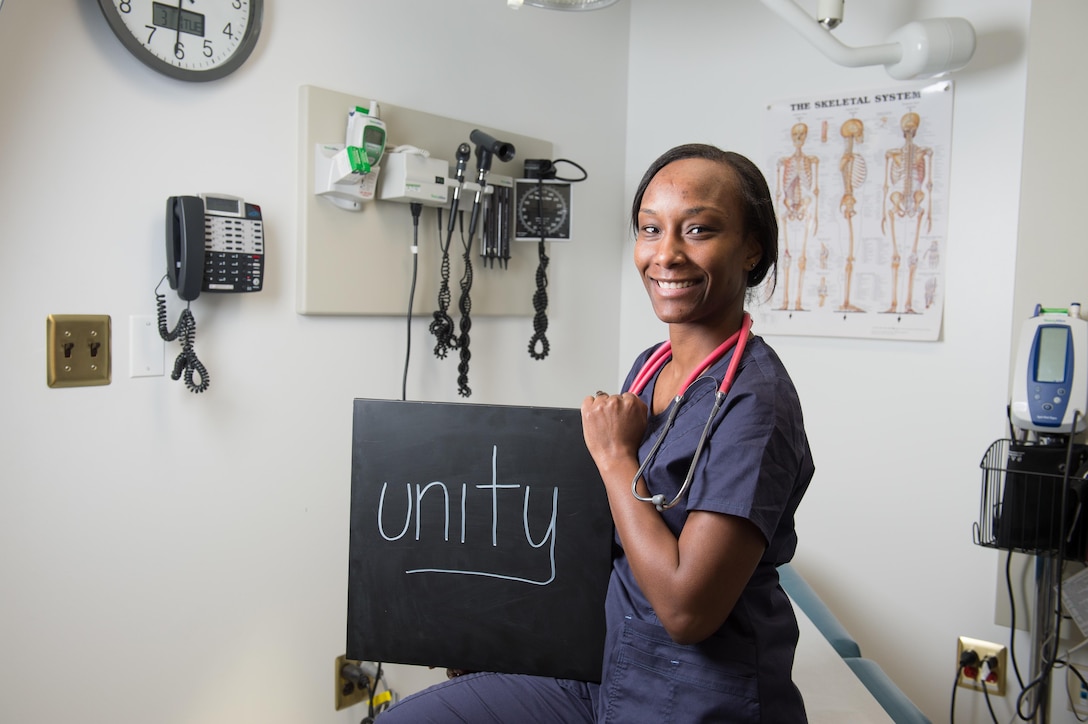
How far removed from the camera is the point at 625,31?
9.07ft

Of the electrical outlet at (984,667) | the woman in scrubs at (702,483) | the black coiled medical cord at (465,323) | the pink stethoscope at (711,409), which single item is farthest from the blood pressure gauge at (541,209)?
the electrical outlet at (984,667)

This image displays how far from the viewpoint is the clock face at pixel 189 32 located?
1.50m

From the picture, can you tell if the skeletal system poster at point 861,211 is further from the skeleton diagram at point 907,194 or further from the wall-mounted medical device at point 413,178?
the wall-mounted medical device at point 413,178

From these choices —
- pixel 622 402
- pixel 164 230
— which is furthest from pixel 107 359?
pixel 622 402

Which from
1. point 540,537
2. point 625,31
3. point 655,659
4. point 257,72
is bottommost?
point 655,659

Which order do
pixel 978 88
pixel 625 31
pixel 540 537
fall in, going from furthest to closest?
pixel 625 31 < pixel 978 88 < pixel 540 537

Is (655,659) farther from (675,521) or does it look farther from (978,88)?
(978,88)

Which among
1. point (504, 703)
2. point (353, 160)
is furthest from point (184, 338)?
point (504, 703)

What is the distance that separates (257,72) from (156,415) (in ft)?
2.52

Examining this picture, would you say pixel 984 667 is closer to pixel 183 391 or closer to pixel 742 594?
pixel 742 594

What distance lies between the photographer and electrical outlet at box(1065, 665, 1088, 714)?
2.08m

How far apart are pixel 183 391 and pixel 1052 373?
2.05m

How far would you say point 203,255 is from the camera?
155 cm

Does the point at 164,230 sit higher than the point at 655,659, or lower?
higher
